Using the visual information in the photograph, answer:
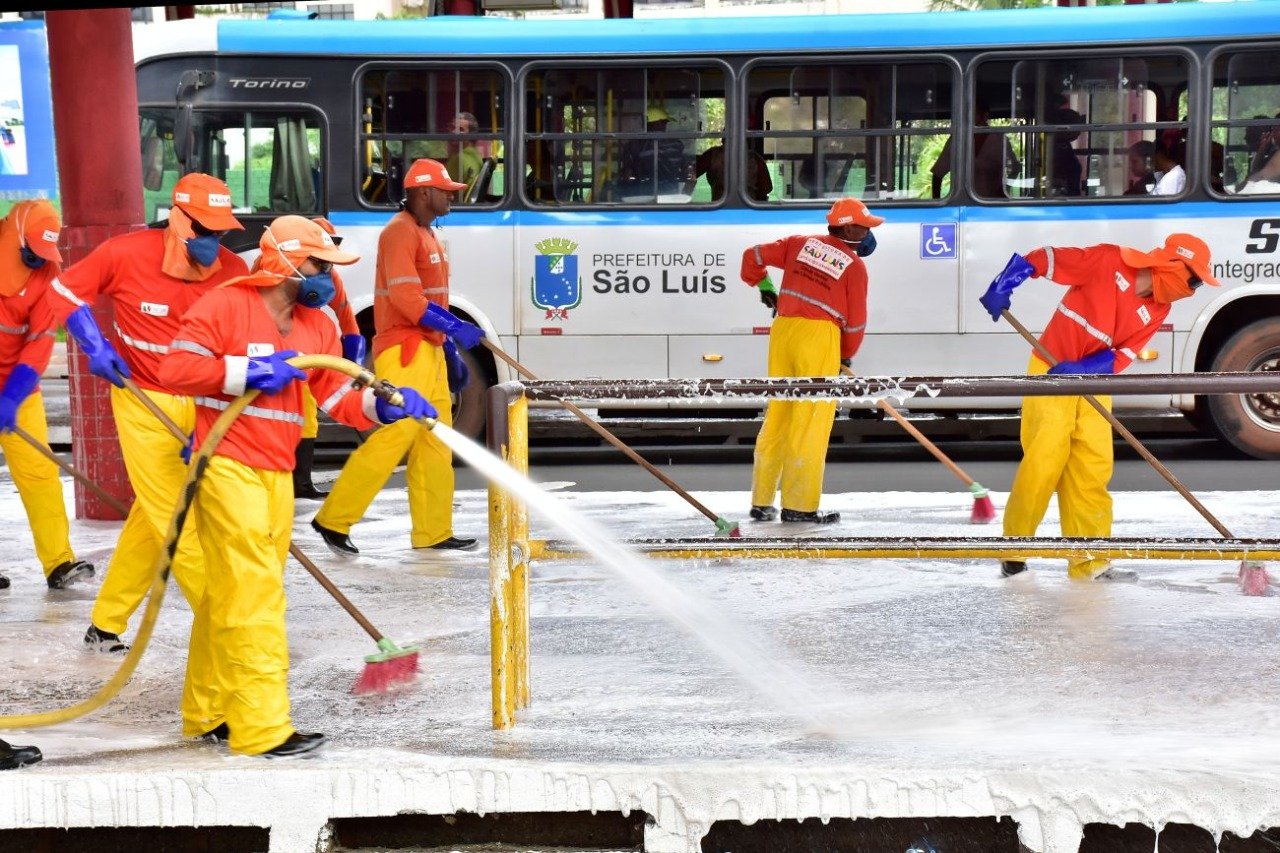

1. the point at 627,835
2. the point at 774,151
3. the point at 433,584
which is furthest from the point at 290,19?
the point at 627,835

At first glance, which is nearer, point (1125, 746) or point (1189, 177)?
point (1125, 746)

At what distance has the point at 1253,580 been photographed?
6.96 meters

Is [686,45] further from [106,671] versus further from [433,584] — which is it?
[106,671]

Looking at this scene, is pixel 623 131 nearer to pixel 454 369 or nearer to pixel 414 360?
A: pixel 454 369

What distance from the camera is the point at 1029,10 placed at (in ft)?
39.0

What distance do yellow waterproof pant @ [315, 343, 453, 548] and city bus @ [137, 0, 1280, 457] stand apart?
397 centimetres

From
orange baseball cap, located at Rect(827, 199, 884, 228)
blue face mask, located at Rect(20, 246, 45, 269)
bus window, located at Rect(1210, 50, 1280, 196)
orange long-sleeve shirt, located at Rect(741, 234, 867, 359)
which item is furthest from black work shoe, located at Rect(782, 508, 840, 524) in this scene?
bus window, located at Rect(1210, 50, 1280, 196)

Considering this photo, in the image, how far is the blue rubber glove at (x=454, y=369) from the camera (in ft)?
25.8

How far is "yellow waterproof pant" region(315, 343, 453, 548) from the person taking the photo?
783cm

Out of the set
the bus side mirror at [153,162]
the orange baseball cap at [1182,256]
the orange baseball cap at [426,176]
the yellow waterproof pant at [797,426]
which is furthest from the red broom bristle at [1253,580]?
the bus side mirror at [153,162]

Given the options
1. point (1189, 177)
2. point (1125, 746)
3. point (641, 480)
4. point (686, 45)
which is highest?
point (686, 45)

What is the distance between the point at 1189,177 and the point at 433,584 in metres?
7.13

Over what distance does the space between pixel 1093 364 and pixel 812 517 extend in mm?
2141

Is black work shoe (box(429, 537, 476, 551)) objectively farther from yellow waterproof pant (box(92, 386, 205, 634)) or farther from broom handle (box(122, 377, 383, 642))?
broom handle (box(122, 377, 383, 642))
